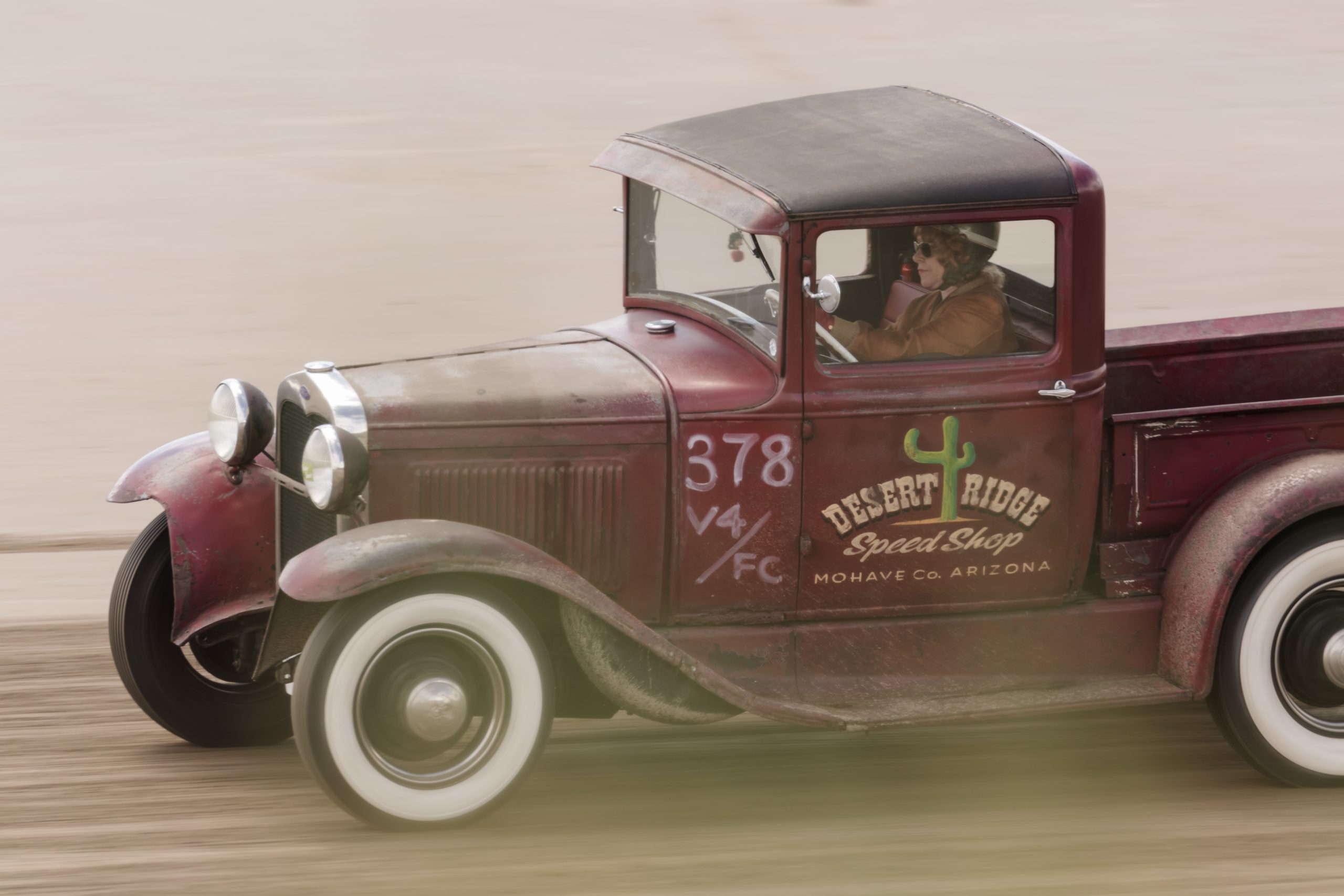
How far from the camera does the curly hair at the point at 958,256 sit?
531 cm

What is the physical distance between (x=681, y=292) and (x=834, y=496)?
3.12ft

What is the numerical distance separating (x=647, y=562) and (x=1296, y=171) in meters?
13.2

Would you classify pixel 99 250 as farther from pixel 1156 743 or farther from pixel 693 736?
pixel 1156 743

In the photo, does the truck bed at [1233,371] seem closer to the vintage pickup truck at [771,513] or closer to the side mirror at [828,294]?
the vintage pickup truck at [771,513]

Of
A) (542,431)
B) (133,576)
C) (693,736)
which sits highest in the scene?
(542,431)

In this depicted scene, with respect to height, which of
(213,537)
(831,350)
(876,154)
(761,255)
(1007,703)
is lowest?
(1007,703)

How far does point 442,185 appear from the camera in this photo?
51.1 feet

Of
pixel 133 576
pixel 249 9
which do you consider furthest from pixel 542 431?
pixel 249 9

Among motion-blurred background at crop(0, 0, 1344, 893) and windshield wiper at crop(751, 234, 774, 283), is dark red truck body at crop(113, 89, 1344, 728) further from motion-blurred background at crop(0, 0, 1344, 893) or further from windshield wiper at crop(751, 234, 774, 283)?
motion-blurred background at crop(0, 0, 1344, 893)

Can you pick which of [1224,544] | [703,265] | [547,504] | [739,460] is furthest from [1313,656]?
[547,504]

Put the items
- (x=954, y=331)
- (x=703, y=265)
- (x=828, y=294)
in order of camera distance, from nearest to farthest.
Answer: (x=828, y=294) → (x=954, y=331) → (x=703, y=265)

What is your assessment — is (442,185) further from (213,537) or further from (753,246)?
(753,246)

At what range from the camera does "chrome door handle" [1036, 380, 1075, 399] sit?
5258 mm

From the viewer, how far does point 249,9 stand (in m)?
21.9
